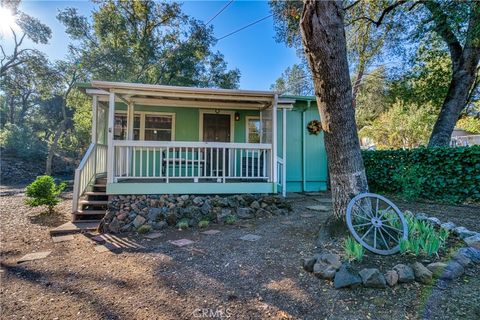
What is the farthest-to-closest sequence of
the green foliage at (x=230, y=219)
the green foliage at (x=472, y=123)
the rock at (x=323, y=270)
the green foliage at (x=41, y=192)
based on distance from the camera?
the green foliage at (x=472, y=123) < the green foliage at (x=41, y=192) < the green foliage at (x=230, y=219) < the rock at (x=323, y=270)

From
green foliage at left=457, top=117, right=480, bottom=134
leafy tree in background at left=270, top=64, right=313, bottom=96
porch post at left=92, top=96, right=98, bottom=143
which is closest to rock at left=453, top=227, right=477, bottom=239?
porch post at left=92, top=96, right=98, bottom=143

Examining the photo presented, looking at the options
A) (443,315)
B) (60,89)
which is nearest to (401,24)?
(443,315)

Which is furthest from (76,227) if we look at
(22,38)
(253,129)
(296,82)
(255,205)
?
(296,82)

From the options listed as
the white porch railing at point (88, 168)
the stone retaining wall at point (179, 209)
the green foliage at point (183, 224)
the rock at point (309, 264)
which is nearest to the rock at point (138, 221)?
the stone retaining wall at point (179, 209)

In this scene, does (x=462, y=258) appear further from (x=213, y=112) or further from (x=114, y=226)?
(x=213, y=112)

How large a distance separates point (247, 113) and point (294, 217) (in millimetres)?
3760

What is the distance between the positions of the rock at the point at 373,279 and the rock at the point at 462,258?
961 mm

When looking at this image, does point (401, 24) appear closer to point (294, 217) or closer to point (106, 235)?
point (294, 217)

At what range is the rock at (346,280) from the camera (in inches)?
89.9

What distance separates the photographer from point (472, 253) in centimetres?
273

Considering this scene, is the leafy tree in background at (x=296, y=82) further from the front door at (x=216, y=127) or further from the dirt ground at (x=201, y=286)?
the dirt ground at (x=201, y=286)

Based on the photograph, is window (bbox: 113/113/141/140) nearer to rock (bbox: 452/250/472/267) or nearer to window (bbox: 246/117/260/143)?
window (bbox: 246/117/260/143)

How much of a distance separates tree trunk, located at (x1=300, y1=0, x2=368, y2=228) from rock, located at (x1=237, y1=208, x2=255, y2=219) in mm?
2026

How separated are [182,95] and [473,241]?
5.27 metres
